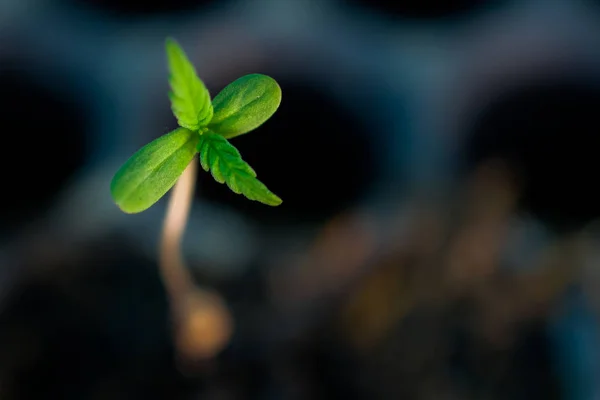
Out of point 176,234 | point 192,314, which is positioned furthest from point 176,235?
point 192,314

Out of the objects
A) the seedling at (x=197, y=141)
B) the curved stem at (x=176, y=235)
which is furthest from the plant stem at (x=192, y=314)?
the seedling at (x=197, y=141)

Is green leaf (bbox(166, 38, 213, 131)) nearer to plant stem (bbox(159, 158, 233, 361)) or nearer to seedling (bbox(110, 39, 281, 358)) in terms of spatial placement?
seedling (bbox(110, 39, 281, 358))

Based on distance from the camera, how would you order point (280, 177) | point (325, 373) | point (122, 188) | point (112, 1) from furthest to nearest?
point (112, 1), point (280, 177), point (325, 373), point (122, 188)

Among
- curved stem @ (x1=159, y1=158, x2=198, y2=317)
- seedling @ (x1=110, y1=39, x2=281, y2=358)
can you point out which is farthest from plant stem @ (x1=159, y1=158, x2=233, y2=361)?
seedling @ (x1=110, y1=39, x2=281, y2=358)

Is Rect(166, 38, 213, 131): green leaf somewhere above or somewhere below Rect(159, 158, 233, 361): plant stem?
above

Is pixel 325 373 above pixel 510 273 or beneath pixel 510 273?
beneath

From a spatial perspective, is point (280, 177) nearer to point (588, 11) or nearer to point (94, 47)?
point (94, 47)

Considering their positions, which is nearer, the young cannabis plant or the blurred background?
the young cannabis plant

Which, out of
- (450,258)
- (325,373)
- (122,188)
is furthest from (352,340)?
(122,188)
